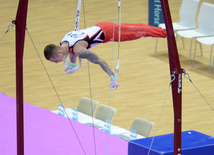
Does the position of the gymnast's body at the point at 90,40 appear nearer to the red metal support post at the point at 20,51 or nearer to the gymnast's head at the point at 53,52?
the gymnast's head at the point at 53,52

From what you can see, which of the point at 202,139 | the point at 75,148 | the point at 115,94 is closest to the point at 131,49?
the point at 115,94

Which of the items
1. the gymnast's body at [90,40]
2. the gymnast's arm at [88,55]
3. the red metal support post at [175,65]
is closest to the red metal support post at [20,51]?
the gymnast's body at [90,40]

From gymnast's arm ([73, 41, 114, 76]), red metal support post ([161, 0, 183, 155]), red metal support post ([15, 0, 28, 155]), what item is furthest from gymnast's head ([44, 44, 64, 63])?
red metal support post ([161, 0, 183, 155])

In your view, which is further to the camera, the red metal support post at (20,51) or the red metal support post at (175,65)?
the red metal support post at (20,51)

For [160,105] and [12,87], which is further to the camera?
[12,87]

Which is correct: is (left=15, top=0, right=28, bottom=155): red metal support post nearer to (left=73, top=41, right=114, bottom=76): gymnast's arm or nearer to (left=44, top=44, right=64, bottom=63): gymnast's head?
(left=44, top=44, right=64, bottom=63): gymnast's head

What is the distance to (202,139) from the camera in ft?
16.9

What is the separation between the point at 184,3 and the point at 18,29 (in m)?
6.87

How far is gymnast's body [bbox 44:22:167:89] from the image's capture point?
3980 millimetres

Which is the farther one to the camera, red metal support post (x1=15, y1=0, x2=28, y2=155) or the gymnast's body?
red metal support post (x1=15, y1=0, x2=28, y2=155)

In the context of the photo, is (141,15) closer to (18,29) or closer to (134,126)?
(134,126)

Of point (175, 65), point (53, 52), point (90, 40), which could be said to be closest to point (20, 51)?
point (53, 52)

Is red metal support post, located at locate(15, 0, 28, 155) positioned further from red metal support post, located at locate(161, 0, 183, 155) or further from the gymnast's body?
red metal support post, located at locate(161, 0, 183, 155)

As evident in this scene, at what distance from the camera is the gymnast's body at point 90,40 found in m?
3.98
